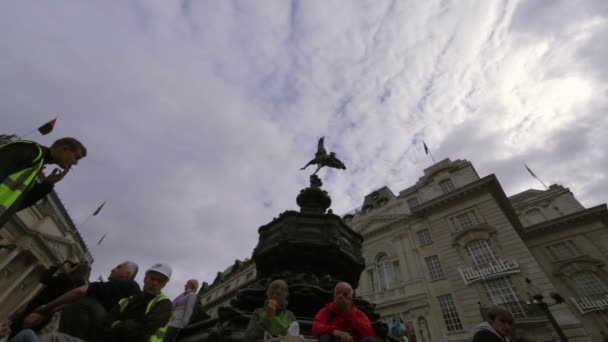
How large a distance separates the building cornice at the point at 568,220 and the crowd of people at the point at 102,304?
94.8ft

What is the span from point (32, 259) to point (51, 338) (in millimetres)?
36995

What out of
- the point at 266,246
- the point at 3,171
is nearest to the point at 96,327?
the point at 3,171

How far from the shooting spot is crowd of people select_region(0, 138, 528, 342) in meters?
2.29

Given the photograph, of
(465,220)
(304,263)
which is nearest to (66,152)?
(304,263)

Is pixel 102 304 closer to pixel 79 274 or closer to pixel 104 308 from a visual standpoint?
pixel 104 308

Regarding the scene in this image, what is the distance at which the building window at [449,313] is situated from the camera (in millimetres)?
17734

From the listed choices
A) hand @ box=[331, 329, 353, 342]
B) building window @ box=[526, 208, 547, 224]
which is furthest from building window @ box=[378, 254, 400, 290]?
hand @ box=[331, 329, 353, 342]

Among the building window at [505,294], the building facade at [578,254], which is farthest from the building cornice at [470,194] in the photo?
the building window at [505,294]

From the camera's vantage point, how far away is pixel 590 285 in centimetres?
1992

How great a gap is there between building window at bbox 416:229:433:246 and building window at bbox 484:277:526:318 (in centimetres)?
538

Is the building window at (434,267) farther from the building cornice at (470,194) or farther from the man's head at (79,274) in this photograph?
the man's head at (79,274)

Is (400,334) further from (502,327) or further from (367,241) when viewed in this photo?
(367,241)

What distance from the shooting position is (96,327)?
96.4 inches

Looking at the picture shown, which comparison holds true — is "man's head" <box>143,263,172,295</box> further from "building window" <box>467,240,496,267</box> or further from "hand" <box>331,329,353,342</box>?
"building window" <box>467,240,496,267</box>
